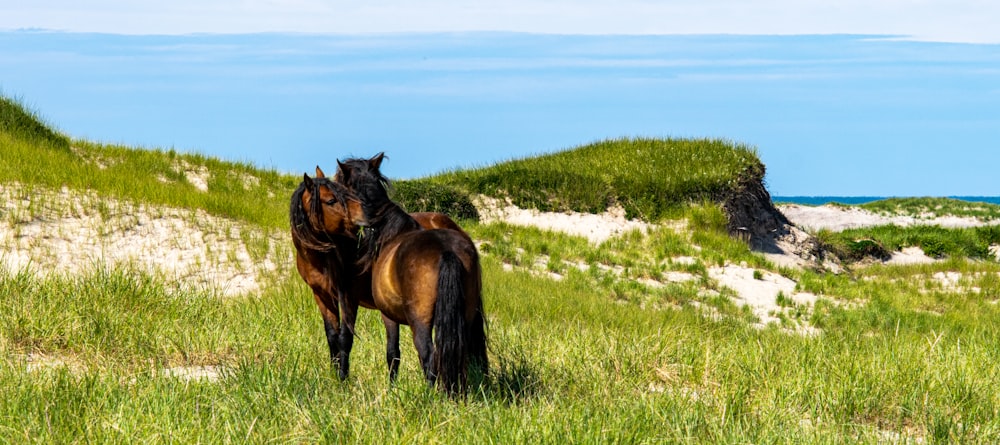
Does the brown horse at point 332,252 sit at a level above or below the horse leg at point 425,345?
above

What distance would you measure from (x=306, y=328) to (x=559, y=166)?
1755 cm

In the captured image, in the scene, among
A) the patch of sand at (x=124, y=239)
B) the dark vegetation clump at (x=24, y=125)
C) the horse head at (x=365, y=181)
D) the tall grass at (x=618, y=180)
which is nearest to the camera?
the horse head at (x=365, y=181)

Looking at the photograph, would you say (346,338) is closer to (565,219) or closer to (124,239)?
(124,239)

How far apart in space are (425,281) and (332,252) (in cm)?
123

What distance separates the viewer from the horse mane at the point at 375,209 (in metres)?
6.22

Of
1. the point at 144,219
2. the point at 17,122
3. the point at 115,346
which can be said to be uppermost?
the point at 17,122

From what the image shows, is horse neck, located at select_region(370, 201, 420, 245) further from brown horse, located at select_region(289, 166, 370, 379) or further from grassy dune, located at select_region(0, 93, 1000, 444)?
grassy dune, located at select_region(0, 93, 1000, 444)

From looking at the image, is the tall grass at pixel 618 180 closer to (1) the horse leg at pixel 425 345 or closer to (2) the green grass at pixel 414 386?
(2) the green grass at pixel 414 386

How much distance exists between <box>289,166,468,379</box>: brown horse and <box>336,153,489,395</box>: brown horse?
6.4 inches

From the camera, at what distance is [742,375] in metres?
→ 7.14

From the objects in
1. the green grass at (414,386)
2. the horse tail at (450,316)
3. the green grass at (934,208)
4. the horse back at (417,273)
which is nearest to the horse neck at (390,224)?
the horse back at (417,273)

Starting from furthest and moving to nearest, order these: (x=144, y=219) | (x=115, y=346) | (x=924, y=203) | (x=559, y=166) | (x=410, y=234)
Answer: (x=924, y=203) → (x=559, y=166) → (x=144, y=219) → (x=115, y=346) → (x=410, y=234)

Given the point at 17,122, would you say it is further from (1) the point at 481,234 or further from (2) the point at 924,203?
(2) the point at 924,203

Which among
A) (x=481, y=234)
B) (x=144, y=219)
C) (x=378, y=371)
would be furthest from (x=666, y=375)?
(x=481, y=234)
